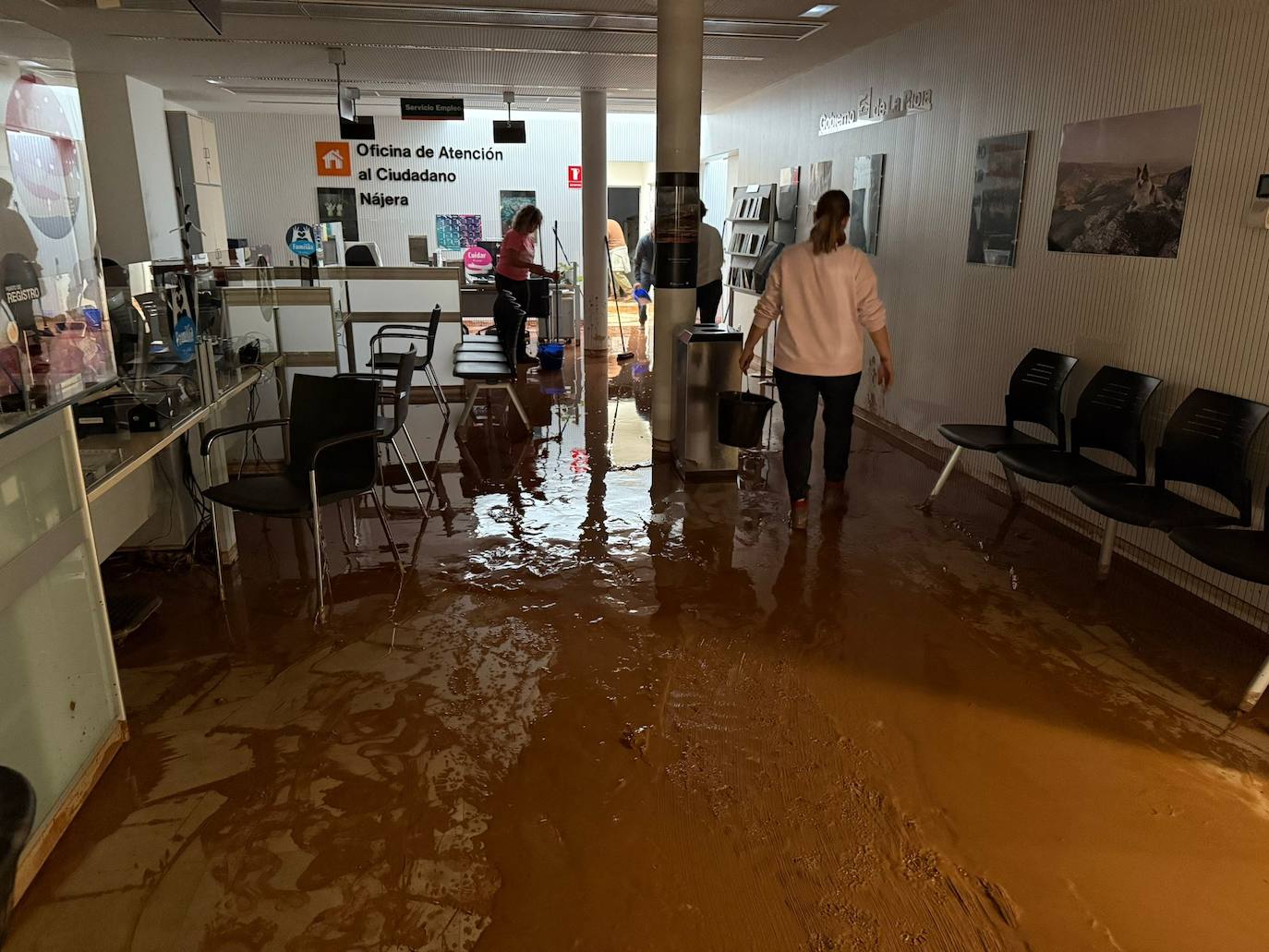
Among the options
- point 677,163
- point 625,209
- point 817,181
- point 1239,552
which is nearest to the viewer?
point 1239,552

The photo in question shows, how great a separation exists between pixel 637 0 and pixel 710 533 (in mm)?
3630

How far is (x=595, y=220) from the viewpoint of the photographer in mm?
9945

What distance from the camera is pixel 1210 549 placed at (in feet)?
9.80

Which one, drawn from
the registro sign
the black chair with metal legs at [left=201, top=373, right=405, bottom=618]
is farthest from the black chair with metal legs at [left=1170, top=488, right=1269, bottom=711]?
the registro sign

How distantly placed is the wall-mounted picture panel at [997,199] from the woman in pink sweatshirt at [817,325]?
1138 mm

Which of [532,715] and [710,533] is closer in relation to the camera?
[532,715]

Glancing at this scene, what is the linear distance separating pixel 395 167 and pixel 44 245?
39.5ft

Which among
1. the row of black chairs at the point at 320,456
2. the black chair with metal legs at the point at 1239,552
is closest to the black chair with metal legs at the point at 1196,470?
the black chair with metal legs at the point at 1239,552

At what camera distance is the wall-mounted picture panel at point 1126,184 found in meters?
3.86

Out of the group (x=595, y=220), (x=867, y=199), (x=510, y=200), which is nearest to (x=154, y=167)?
(x=595, y=220)

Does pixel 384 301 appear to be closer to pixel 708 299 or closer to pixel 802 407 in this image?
pixel 708 299

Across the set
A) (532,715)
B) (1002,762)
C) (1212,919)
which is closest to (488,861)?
(532,715)

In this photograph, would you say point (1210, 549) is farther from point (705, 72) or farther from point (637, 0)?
point (705, 72)

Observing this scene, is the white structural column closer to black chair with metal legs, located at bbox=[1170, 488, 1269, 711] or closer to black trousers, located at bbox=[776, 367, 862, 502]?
black trousers, located at bbox=[776, 367, 862, 502]
